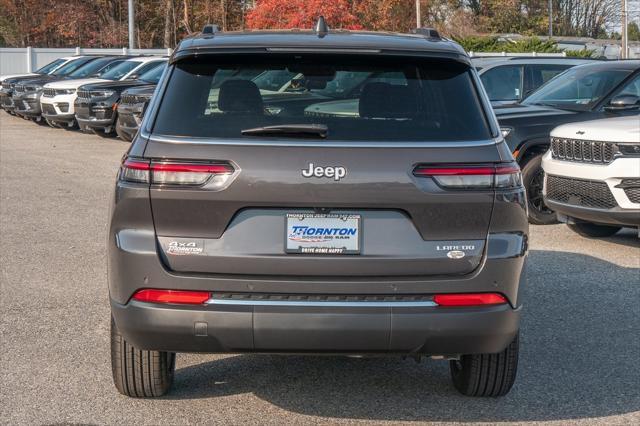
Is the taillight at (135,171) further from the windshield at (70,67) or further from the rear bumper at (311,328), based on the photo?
the windshield at (70,67)

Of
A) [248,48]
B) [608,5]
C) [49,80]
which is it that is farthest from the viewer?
[608,5]

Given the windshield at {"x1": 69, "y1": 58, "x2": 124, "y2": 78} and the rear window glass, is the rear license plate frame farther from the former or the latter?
the windshield at {"x1": 69, "y1": 58, "x2": 124, "y2": 78}

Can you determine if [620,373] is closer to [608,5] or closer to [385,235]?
[385,235]

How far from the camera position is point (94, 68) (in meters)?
27.3

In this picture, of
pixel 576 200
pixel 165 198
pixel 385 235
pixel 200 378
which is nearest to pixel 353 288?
pixel 385 235

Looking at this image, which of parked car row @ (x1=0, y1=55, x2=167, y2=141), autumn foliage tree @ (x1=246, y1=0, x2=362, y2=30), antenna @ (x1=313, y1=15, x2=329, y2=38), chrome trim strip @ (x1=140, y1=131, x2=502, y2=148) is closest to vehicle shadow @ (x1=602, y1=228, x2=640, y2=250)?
antenna @ (x1=313, y1=15, x2=329, y2=38)

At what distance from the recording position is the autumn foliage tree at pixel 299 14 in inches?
1811

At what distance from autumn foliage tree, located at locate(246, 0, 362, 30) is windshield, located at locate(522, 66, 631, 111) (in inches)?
1315

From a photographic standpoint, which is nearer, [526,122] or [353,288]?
[353,288]

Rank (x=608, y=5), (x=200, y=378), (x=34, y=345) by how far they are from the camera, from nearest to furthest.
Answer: (x=200, y=378)
(x=34, y=345)
(x=608, y=5)

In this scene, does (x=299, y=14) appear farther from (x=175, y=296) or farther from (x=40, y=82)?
(x=175, y=296)

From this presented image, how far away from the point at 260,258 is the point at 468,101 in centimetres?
120

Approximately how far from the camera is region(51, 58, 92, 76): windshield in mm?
28566

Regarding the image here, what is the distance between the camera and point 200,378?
5.62 metres
